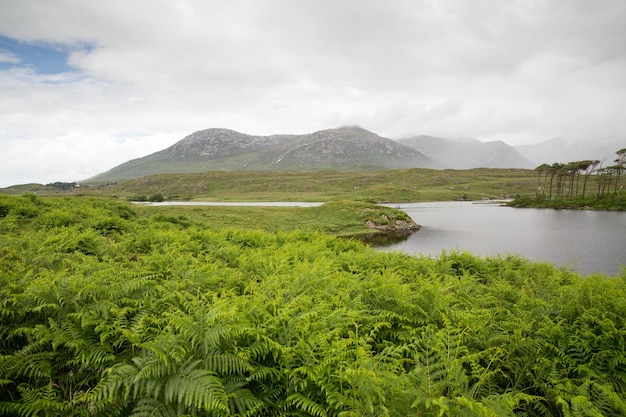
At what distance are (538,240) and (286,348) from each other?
1702 inches

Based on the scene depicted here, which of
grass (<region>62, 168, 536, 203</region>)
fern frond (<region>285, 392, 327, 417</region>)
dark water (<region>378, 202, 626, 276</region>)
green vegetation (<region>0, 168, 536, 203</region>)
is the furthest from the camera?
grass (<region>62, 168, 536, 203</region>)

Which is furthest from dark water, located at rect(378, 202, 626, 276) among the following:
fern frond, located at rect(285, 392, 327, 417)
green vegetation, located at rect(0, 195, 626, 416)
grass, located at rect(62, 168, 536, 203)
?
grass, located at rect(62, 168, 536, 203)

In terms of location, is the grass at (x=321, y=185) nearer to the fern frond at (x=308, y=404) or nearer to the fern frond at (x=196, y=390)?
the fern frond at (x=308, y=404)

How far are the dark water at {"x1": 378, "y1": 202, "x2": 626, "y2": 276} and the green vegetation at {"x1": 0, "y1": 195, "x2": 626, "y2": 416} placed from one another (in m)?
17.4

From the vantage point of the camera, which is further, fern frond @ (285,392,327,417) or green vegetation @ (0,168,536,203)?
green vegetation @ (0,168,536,203)

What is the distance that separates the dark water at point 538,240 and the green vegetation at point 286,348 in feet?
57.1

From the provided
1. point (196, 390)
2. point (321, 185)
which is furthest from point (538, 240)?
point (321, 185)

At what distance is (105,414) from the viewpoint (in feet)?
13.3

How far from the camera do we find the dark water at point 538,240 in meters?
28.6

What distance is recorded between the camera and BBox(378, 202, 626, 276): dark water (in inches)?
1125

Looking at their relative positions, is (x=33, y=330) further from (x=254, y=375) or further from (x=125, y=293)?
(x=254, y=375)

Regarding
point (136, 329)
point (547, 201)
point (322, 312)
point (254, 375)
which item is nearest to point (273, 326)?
point (254, 375)

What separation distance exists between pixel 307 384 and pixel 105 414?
272 centimetres

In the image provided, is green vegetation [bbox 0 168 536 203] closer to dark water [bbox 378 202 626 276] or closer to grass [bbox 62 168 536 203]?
grass [bbox 62 168 536 203]
